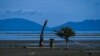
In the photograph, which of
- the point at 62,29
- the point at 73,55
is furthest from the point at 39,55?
the point at 62,29

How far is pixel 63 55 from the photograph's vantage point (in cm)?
3350

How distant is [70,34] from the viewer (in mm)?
48656

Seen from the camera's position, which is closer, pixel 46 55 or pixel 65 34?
pixel 46 55

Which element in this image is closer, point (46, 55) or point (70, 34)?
point (46, 55)

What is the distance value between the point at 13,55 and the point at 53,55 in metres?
3.67

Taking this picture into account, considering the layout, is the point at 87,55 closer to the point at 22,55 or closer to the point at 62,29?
the point at 22,55

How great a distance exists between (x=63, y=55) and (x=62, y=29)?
1499cm

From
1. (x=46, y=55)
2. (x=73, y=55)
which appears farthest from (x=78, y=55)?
(x=46, y=55)

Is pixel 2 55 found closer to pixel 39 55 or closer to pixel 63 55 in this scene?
pixel 39 55

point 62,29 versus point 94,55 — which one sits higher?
point 62,29

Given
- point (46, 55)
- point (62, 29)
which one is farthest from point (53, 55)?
point (62, 29)

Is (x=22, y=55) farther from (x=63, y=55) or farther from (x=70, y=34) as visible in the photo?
(x=70, y=34)

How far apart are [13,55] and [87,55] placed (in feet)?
22.1

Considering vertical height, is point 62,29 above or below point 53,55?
above
